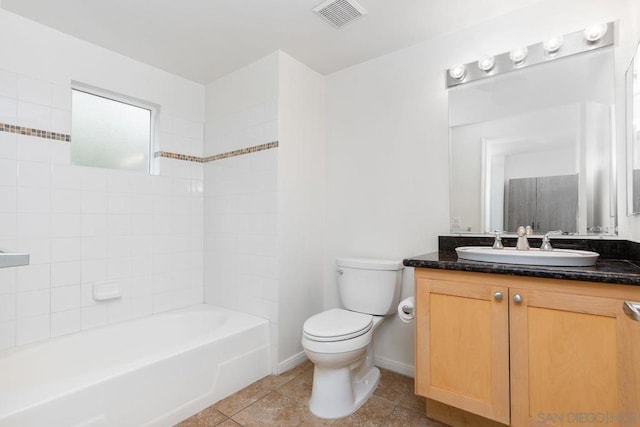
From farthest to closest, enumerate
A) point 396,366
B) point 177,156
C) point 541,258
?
point 177,156 → point 396,366 → point 541,258

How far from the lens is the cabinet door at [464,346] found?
135cm

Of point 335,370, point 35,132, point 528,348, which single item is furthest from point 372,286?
point 35,132

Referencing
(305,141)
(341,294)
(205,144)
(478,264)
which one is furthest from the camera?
(205,144)

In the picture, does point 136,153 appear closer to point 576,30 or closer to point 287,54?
point 287,54

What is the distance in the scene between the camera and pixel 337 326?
5.97ft

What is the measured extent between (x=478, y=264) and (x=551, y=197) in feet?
2.31

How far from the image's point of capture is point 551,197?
1725 millimetres

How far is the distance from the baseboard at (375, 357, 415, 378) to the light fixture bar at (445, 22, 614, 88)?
1.84 m

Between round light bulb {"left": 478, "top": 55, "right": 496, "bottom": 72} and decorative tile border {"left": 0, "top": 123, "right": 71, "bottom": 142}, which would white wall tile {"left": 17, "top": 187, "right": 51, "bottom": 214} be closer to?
decorative tile border {"left": 0, "top": 123, "right": 71, "bottom": 142}

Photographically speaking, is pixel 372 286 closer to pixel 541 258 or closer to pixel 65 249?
pixel 541 258

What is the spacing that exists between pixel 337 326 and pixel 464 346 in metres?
0.66

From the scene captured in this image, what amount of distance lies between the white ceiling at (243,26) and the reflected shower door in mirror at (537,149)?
432mm

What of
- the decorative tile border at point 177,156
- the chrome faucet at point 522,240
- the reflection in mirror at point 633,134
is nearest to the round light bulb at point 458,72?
the reflection in mirror at point 633,134

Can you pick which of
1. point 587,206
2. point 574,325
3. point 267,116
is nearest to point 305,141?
point 267,116
